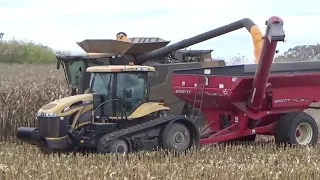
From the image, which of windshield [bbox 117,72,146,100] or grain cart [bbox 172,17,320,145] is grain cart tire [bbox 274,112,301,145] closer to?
grain cart [bbox 172,17,320,145]

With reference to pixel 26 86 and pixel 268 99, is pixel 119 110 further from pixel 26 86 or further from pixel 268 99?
pixel 26 86

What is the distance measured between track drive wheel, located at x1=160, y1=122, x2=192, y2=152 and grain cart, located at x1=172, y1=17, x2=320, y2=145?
49 cm

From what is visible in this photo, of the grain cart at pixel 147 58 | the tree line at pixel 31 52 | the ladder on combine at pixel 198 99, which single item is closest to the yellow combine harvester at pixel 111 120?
the ladder on combine at pixel 198 99

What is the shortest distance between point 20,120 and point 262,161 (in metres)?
5.25

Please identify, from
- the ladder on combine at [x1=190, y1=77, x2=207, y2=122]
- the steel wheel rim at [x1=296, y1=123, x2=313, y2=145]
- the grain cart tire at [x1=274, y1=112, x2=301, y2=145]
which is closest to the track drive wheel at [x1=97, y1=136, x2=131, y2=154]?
the ladder on combine at [x1=190, y1=77, x2=207, y2=122]

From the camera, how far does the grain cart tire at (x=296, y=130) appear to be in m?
10.0

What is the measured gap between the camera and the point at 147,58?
11.9 meters

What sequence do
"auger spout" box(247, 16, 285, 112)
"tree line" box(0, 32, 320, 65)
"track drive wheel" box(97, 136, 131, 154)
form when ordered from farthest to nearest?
"tree line" box(0, 32, 320, 65), "auger spout" box(247, 16, 285, 112), "track drive wheel" box(97, 136, 131, 154)

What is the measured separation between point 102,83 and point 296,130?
3257mm

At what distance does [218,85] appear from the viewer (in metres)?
9.80

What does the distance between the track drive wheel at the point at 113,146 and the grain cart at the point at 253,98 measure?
4.66 feet

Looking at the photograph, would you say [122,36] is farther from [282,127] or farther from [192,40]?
[282,127]

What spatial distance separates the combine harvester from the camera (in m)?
8.54

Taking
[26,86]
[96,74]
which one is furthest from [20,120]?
[96,74]
